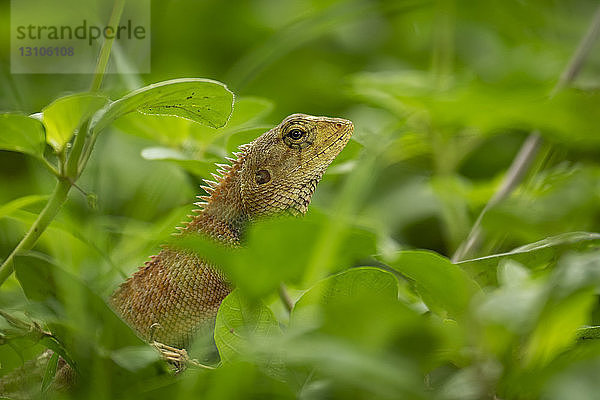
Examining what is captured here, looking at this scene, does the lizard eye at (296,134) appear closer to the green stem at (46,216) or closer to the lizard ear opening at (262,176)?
the lizard ear opening at (262,176)

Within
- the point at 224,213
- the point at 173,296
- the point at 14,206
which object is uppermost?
the point at 14,206

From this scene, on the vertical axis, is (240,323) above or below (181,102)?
below

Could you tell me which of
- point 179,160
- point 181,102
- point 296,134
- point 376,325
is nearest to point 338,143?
point 296,134

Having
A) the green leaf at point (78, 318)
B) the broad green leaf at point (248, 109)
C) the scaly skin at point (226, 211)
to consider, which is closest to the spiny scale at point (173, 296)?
the scaly skin at point (226, 211)

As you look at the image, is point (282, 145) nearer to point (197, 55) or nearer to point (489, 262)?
point (489, 262)

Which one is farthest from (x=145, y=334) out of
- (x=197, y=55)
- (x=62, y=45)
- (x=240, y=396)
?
(x=197, y=55)

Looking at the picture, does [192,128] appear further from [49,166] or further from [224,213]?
[49,166]
